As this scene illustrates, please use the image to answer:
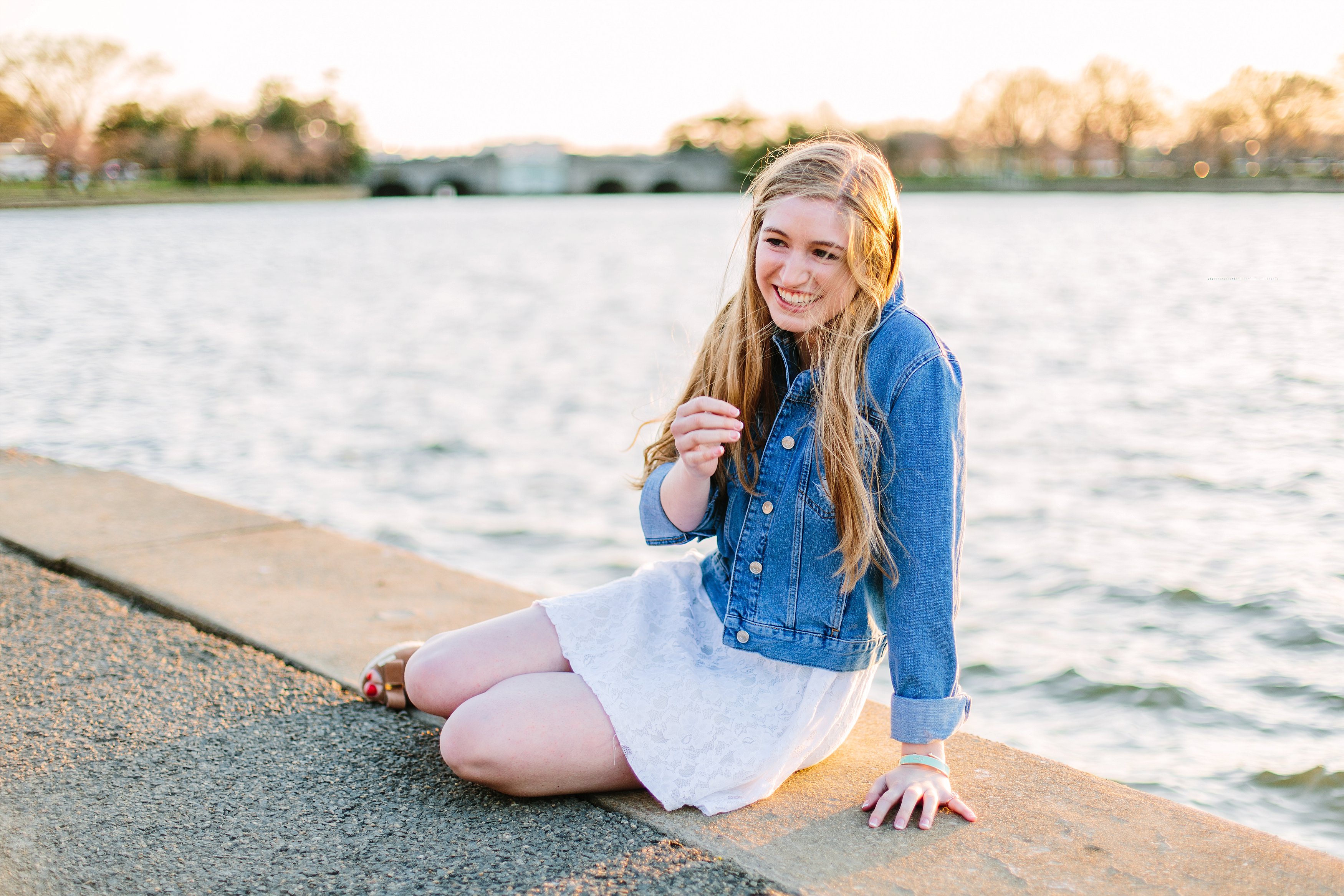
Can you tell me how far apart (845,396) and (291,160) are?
8797 cm

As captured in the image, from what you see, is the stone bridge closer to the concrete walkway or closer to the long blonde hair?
the concrete walkway

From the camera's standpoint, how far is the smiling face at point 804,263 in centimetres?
210

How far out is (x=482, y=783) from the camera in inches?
89.4

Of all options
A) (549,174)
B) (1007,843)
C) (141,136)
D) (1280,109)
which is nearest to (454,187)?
(549,174)

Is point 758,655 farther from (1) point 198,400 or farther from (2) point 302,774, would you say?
(1) point 198,400

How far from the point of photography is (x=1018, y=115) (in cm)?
8631

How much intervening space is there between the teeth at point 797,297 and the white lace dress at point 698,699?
0.70 meters

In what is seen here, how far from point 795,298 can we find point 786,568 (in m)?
0.54

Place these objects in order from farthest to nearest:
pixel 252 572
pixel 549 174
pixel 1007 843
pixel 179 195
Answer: pixel 549 174
pixel 179 195
pixel 252 572
pixel 1007 843

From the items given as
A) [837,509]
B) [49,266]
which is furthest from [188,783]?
[49,266]

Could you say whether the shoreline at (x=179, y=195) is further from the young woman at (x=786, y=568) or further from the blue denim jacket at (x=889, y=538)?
the blue denim jacket at (x=889, y=538)

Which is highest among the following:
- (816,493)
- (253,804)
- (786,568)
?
(816,493)

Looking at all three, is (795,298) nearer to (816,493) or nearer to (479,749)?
(816,493)

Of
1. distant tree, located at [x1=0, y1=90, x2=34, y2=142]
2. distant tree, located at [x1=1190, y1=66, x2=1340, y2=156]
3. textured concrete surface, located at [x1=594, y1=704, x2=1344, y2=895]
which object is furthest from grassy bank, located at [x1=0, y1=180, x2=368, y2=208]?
textured concrete surface, located at [x1=594, y1=704, x2=1344, y2=895]
